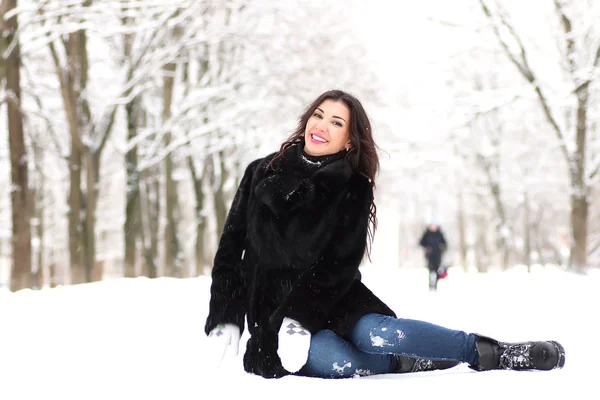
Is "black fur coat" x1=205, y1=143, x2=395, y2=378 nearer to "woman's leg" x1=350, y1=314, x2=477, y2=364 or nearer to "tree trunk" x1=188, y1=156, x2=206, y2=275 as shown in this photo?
"woman's leg" x1=350, y1=314, x2=477, y2=364

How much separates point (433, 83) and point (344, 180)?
2130cm

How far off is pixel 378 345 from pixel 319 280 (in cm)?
42

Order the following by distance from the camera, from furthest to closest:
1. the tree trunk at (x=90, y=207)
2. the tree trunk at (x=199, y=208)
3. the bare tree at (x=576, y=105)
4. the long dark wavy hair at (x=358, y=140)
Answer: the tree trunk at (x=199, y=208), the bare tree at (x=576, y=105), the tree trunk at (x=90, y=207), the long dark wavy hair at (x=358, y=140)

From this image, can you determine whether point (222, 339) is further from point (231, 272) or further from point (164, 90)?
point (164, 90)

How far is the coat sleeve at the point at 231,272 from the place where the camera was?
3498 millimetres

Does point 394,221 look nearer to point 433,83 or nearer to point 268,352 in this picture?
point 433,83

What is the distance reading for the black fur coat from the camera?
3.32 meters

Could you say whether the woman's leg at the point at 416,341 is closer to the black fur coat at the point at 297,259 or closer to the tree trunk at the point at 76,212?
the black fur coat at the point at 297,259

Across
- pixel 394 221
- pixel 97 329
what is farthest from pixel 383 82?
pixel 97 329

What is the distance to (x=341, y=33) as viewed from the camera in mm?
22469

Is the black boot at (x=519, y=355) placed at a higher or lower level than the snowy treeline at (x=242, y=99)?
lower

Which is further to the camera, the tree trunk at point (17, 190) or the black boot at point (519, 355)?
the tree trunk at point (17, 190)

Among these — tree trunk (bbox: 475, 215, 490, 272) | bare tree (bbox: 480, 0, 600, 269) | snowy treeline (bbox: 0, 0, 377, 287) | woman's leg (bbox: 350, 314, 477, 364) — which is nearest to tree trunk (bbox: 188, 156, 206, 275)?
snowy treeline (bbox: 0, 0, 377, 287)

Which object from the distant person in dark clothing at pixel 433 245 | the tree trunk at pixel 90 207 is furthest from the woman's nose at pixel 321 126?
the tree trunk at pixel 90 207
